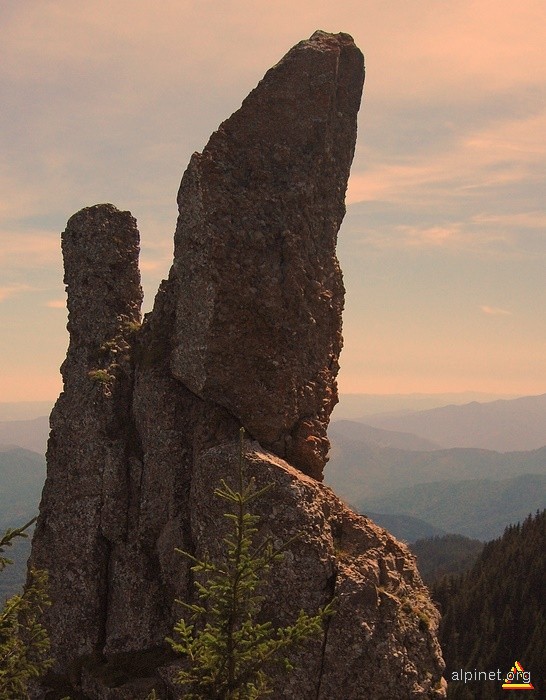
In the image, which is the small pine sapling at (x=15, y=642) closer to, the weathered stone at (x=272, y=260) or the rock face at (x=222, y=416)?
the rock face at (x=222, y=416)

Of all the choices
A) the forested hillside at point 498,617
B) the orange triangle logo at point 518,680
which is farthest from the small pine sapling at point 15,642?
the orange triangle logo at point 518,680

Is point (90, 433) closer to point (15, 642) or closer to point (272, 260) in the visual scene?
point (272, 260)

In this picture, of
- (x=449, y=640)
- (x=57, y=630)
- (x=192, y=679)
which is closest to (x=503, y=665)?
(x=449, y=640)

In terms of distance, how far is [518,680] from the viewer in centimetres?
12056

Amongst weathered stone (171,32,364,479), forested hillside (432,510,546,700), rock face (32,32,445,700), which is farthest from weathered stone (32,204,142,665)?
forested hillside (432,510,546,700)

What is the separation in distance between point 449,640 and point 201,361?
13792 cm

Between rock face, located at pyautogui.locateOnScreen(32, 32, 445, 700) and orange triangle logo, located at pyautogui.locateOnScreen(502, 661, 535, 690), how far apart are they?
11483 centimetres

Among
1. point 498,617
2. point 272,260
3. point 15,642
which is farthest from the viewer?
point 498,617

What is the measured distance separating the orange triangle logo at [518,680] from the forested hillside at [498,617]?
39.6 inches

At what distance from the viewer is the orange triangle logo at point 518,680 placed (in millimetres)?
118750

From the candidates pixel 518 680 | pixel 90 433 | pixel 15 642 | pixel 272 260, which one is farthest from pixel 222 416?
pixel 518 680

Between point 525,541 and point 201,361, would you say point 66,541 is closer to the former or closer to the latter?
point 201,361

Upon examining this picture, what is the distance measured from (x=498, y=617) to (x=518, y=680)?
28.6m

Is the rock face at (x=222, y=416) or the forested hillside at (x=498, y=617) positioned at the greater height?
the rock face at (x=222, y=416)
